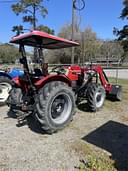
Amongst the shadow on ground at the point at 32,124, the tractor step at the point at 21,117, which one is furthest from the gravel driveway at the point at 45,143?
the tractor step at the point at 21,117

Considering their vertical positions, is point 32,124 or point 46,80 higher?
point 46,80

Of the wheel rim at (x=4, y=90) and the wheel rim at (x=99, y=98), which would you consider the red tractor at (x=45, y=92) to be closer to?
the wheel rim at (x=99, y=98)

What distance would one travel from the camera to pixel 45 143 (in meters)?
4.35

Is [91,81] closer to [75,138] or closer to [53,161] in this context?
[75,138]

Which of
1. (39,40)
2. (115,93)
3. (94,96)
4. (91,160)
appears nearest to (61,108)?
(94,96)

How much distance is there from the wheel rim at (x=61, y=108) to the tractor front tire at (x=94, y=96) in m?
1.12

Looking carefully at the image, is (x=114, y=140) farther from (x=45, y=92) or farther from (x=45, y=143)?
(x=45, y=92)

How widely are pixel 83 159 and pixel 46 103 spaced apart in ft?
4.60

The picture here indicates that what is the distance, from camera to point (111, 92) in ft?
25.1

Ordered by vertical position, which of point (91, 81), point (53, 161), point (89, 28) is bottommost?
point (53, 161)

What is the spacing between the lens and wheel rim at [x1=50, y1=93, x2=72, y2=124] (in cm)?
511

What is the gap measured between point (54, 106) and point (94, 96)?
154cm

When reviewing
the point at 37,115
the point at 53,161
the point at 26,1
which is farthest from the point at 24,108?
the point at 26,1

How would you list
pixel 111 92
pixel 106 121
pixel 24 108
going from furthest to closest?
pixel 111 92 → pixel 106 121 → pixel 24 108
